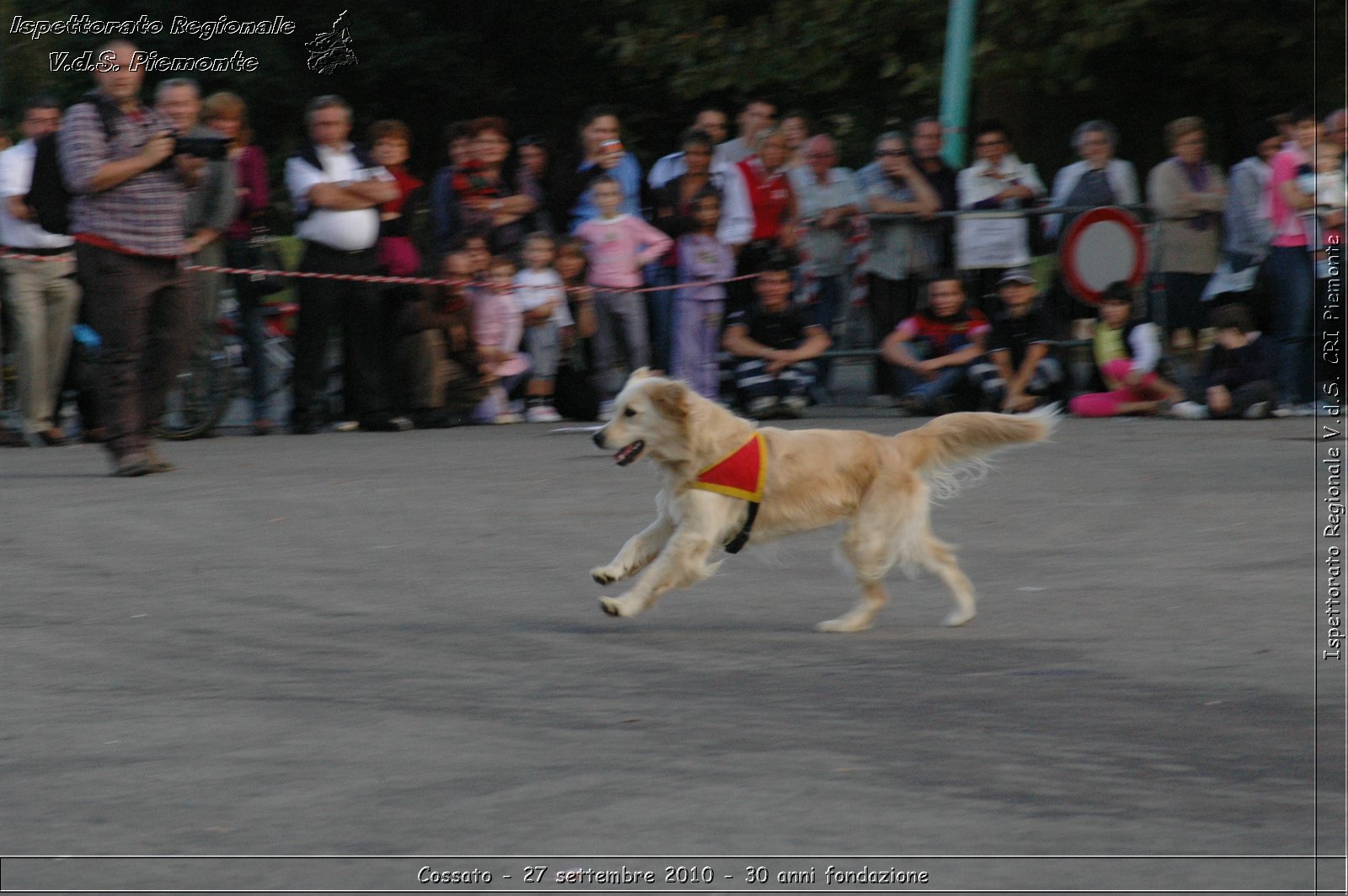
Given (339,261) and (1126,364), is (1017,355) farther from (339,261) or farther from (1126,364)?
(339,261)

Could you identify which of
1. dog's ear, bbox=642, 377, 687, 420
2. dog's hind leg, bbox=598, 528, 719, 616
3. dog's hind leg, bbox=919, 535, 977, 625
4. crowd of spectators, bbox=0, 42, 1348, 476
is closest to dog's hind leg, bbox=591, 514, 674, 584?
dog's hind leg, bbox=598, 528, 719, 616

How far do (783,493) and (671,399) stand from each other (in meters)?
0.57

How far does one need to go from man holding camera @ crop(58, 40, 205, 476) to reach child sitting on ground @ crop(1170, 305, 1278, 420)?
6.98 m

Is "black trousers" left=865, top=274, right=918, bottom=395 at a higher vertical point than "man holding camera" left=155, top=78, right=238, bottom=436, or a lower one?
lower

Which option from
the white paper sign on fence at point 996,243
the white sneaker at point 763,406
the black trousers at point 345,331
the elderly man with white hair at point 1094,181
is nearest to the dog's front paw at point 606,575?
the black trousers at point 345,331

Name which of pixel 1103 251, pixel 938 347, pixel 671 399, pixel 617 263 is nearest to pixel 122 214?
pixel 617 263

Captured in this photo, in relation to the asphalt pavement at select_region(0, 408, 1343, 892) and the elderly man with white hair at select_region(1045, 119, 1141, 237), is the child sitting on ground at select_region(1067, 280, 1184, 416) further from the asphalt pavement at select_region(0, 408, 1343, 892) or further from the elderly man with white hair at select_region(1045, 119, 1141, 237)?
the asphalt pavement at select_region(0, 408, 1343, 892)

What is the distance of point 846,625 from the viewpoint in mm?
7645

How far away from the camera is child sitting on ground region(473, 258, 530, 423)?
47.1ft

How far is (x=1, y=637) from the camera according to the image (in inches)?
299

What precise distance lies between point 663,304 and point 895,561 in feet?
23.4

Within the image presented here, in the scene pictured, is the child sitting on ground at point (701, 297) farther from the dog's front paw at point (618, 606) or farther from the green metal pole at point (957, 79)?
the dog's front paw at point (618, 606)

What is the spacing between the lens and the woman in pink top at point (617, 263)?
47.5ft

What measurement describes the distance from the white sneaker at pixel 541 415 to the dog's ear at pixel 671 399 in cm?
706
